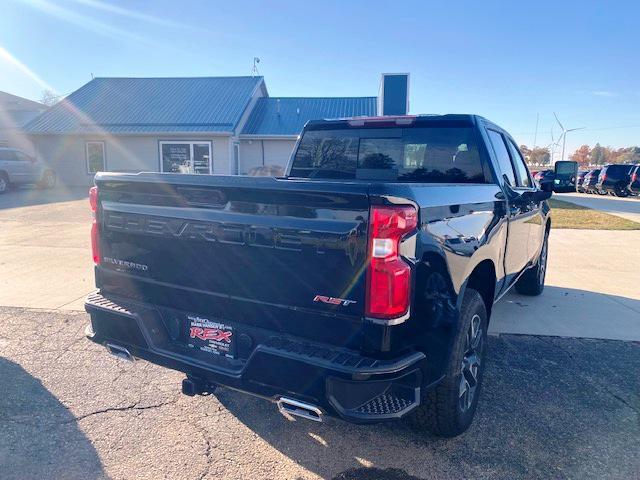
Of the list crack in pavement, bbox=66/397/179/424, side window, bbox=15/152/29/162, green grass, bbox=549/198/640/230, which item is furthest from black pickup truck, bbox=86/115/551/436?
side window, bbox=15/152/29/162

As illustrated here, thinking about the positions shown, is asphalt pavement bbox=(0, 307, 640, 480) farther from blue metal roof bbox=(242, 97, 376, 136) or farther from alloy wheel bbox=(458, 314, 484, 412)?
blue metal roof bbox=(242, 97, 376, 136)

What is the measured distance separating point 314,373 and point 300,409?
24cm

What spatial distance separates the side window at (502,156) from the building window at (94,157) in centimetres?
2242

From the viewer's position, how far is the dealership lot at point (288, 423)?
2707 mm

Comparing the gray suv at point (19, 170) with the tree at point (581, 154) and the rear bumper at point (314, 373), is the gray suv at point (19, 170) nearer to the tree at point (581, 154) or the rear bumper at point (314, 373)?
the rear bumper at point (314, 373)

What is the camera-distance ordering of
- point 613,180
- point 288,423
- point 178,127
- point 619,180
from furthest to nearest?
point 613,180
point 619,180
point 178,127
point 288,423

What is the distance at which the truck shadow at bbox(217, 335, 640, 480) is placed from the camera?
8.86ft

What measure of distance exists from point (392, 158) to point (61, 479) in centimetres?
336

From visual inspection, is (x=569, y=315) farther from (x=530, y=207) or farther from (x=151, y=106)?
(x=151, y=106)

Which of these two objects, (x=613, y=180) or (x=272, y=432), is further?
(x=613, y=180)

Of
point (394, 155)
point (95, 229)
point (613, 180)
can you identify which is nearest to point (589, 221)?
point (394, 155)

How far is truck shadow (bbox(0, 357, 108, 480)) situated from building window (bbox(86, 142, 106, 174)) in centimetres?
2161

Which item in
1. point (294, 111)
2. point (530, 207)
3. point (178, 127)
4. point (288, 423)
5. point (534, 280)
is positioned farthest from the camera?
point (294, 111)

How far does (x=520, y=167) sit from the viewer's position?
4.96 meters
